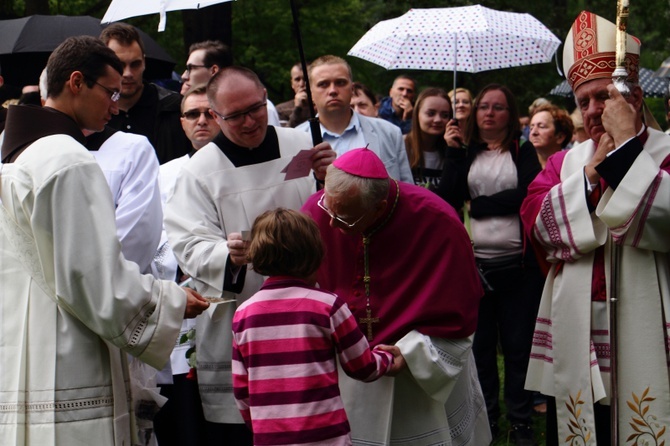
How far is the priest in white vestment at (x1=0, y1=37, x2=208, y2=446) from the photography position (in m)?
4.14

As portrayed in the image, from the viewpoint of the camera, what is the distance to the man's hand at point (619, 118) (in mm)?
4676

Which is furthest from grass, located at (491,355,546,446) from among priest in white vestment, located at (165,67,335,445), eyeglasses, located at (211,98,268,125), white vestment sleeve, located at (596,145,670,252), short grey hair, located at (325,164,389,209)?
short grey hair, located at (325,164,389,209)

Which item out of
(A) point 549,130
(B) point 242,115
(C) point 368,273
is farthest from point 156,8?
(A) point 549,130

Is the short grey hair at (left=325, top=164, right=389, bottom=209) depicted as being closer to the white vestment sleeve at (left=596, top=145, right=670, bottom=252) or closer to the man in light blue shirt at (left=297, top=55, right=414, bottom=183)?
the white vestment sleeve at (left=596, top=145, right=670, bottom=252)

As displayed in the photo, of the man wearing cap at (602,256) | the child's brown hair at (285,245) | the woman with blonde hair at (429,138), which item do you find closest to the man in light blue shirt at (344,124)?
the woman with blonde hair at (429,138)

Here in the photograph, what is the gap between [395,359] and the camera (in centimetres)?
443

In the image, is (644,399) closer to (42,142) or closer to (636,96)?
(636,96)

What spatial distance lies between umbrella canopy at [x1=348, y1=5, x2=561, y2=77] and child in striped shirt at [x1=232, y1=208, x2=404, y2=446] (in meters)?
4.28

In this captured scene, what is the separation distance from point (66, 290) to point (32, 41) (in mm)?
3880

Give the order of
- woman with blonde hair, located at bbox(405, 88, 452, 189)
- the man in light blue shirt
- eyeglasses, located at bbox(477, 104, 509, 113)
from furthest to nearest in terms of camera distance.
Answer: woman with blonde hair, located at bbox(405, 88, 452, 189), eyeglasses, located at bbox(477, 104, 509, 113), the man in light blue shirt

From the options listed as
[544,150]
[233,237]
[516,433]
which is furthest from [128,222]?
[544,150]

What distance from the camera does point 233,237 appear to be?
485cm

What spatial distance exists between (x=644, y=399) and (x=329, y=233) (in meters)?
1.70

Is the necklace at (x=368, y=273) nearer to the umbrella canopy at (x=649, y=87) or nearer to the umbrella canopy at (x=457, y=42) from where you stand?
the umbrella canopy at (x=457, y=42)
